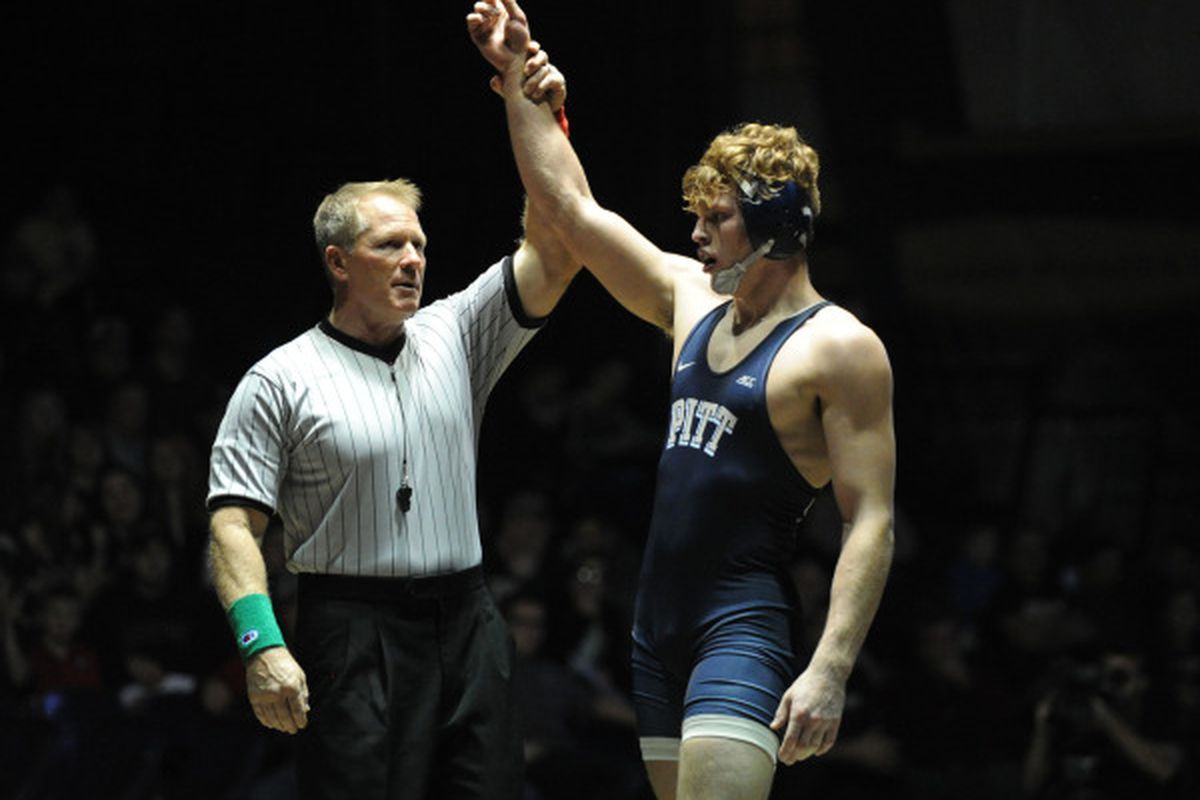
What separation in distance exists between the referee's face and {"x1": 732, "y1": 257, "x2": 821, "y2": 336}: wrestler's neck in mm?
726

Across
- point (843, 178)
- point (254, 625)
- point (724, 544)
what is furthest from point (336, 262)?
point (843, 178)

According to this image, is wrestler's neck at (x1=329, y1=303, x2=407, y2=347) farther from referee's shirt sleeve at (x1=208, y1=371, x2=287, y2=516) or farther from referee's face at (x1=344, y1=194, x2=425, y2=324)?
referee's shirt sleeve at (x1=208, y1=371, x2=287, y2=516)

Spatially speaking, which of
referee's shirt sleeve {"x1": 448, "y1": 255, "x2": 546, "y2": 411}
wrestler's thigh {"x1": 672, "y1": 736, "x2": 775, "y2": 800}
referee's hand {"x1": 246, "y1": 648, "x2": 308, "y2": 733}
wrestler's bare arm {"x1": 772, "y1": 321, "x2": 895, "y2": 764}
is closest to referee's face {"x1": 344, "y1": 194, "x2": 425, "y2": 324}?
referee's shirt sleeve {"x1": 448, "y1": 255, "x2": 546, "y2": 411}

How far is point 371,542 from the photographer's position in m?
4.32

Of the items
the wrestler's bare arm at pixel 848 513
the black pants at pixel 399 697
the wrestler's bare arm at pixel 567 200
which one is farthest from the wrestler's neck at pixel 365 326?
the wrestler's bare arm at pixel 848 513

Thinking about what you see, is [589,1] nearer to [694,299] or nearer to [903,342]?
[903,342]

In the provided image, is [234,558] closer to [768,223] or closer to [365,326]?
[365,326]

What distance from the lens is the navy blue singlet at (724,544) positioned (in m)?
4.02

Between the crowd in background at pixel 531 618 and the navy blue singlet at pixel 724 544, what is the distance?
3.30 metres

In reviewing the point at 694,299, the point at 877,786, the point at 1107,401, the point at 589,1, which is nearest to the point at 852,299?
the point at 1107,401

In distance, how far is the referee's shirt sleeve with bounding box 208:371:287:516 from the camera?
4.26m

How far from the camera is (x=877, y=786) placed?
306 inches

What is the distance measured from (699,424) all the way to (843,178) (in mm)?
7349

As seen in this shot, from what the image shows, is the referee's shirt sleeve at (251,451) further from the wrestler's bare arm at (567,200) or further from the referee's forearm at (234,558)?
the wrestler's bare arm at (567,200)
